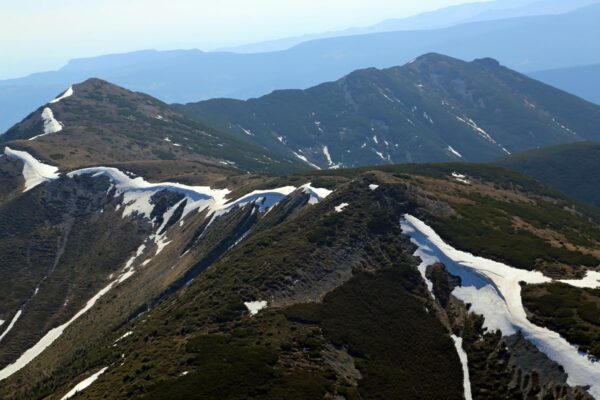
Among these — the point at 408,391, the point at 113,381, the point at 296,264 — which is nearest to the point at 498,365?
the point at 408,391

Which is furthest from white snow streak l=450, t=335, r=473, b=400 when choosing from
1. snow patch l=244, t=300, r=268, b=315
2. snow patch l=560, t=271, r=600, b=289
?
snow patch l=244, t=300, r=268, b=315

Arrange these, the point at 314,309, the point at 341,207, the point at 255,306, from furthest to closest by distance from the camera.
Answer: the point at 341,207, the point at 255,306, the point at 314,309

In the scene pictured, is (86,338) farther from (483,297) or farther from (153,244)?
(483,297)

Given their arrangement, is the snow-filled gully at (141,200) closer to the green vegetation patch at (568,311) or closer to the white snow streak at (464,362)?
the white snow streak at (464,362)

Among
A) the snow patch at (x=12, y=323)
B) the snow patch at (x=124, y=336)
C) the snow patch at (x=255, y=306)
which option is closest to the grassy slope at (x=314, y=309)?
the snow patch at (x=255, y=306)

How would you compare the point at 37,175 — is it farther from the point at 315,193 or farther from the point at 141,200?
the point at 315,193

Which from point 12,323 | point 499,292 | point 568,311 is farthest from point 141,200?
point 568,311
